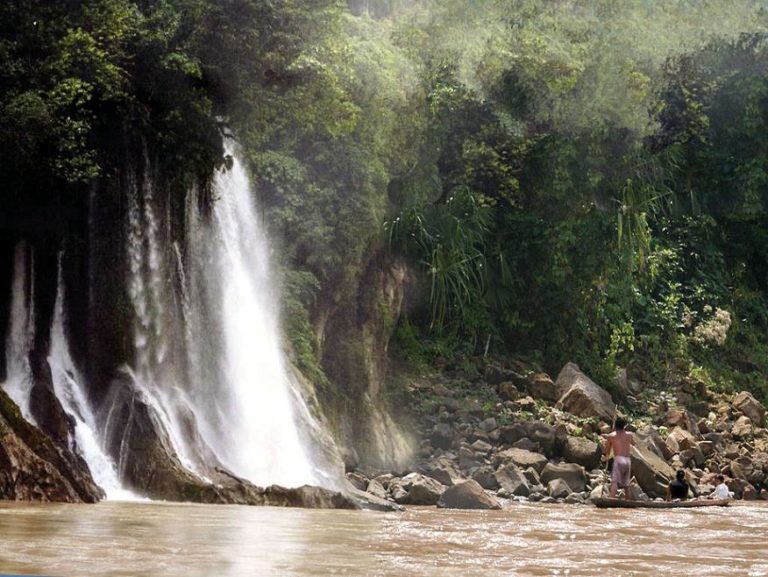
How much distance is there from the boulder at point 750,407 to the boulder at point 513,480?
7836mm

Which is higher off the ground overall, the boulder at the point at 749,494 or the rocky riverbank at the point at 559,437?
the rocky riverbank at the point at 559,437

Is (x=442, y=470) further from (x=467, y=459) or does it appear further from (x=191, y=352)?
(x=191, y=352)

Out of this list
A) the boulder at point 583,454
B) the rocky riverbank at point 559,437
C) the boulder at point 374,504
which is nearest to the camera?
the boulder at point 374,504

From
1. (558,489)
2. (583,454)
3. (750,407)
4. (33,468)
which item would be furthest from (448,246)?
(33,468)

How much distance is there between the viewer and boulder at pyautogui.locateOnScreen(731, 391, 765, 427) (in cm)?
2625

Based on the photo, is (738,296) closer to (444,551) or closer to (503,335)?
(503,335)

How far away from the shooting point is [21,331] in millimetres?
16438

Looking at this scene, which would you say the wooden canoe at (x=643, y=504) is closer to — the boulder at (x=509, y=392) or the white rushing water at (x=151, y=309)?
the white rushing water at (x=151, y=309)

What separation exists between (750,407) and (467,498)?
39.2 feet

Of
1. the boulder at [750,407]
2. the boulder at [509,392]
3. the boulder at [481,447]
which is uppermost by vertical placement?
the boulder at [509,392]

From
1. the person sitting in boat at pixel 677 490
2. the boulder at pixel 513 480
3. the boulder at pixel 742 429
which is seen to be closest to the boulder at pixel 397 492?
the boulder at pixel 513 480

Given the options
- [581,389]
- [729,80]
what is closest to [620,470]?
[581,389]

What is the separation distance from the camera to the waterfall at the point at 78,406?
1527cm

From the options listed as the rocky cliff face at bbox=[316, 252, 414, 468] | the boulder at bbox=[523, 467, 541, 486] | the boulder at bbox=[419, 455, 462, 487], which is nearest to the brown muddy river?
the boulder at bbox=[523, 467, 541, 486]
